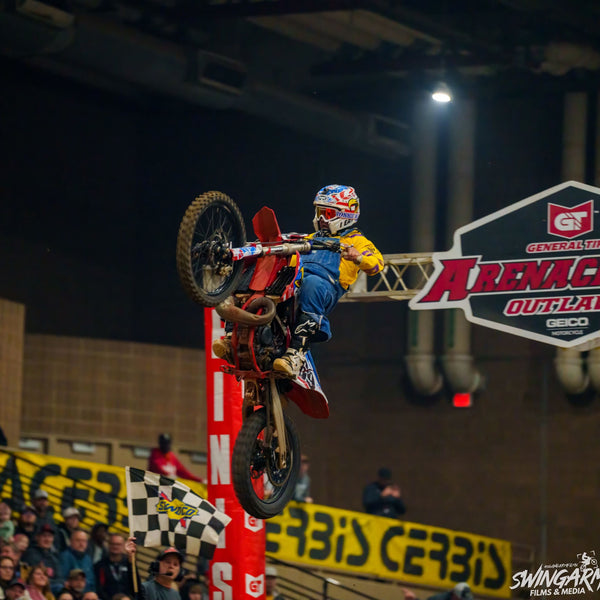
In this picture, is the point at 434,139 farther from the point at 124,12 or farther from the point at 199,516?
the point at 199,516

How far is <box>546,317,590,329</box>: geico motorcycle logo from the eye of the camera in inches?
487

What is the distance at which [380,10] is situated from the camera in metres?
19.5

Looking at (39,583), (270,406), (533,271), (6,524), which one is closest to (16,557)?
(39,583)

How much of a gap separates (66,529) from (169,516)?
257 cm

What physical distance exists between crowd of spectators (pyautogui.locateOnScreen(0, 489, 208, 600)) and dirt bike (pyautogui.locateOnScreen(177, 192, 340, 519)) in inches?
121

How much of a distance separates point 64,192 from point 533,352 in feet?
23.3

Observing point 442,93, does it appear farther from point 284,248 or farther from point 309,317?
point 284,248

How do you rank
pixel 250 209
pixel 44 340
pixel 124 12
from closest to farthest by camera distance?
pixel 250 209
pixel 124 12
pixel 44 340

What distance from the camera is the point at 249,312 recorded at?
9117 mm

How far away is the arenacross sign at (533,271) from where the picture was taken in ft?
40.8

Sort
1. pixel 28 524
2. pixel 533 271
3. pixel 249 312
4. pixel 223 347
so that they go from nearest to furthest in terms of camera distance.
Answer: pixel 249 312, pixel 223 347, pixel 533 271, pixel 28 524

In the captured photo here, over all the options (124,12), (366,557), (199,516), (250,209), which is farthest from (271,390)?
(124,12)

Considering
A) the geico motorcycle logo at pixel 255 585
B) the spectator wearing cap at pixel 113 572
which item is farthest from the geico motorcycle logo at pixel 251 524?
the spectator wearing cap at pixel 113 572

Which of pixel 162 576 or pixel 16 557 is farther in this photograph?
pixel 16 557
